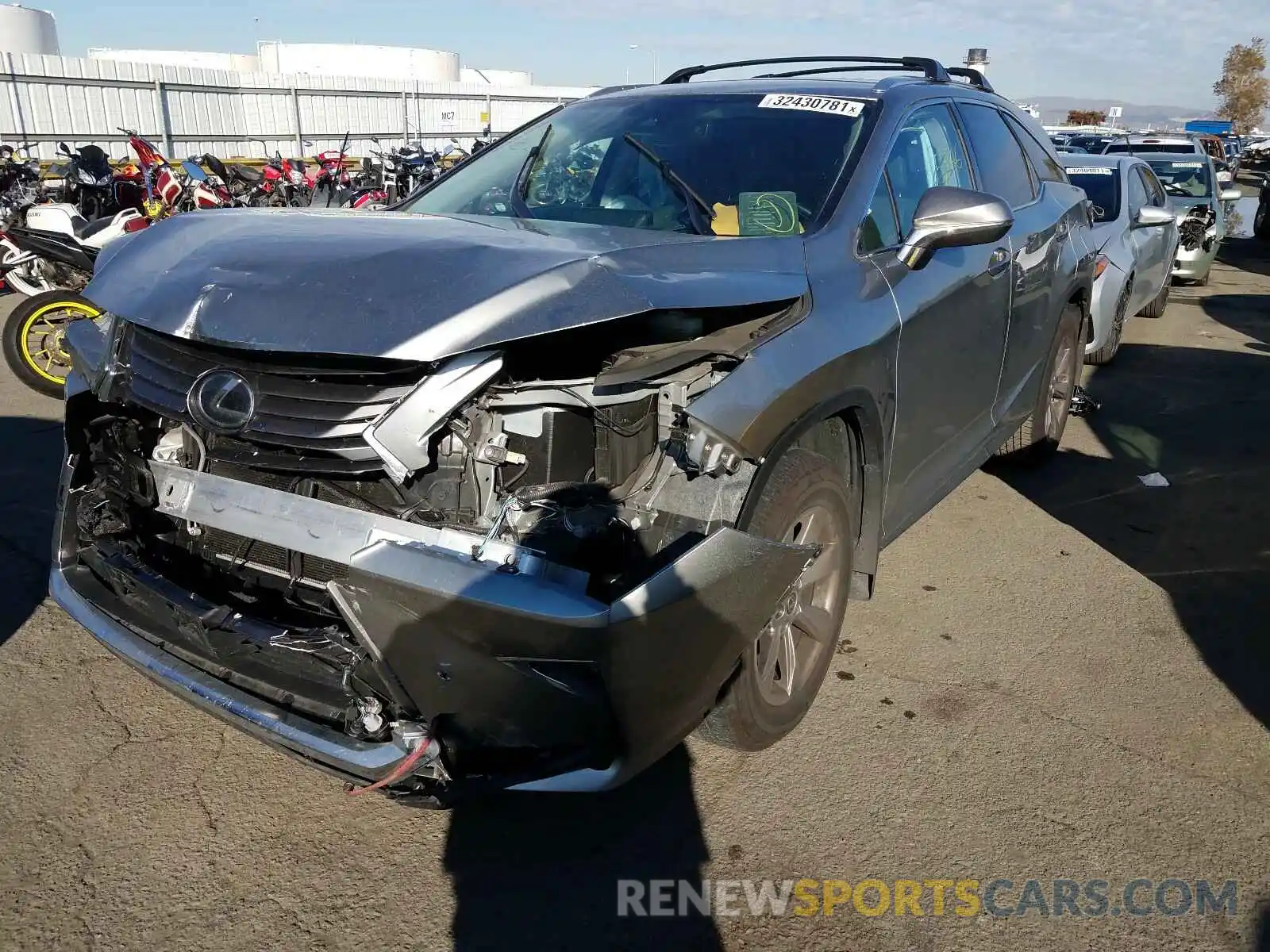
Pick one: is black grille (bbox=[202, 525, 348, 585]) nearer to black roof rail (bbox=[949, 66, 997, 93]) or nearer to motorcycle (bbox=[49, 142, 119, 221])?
black roof rail (bbox=[949, 66, 997, 93])

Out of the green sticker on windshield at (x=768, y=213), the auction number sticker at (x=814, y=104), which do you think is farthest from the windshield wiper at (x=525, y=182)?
the auction number sticker at (x=814, y=104)

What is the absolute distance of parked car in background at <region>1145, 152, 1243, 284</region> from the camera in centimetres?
1150

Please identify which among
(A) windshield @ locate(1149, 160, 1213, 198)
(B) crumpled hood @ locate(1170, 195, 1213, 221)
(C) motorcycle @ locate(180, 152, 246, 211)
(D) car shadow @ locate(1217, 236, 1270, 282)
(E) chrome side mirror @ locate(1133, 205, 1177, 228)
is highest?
(E) chrome side mirror @ locate(1133, 205, 1177, 228)

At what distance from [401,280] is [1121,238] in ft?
23.2

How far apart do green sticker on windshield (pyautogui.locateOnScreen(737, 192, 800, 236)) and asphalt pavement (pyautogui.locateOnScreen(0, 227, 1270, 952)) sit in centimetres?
154

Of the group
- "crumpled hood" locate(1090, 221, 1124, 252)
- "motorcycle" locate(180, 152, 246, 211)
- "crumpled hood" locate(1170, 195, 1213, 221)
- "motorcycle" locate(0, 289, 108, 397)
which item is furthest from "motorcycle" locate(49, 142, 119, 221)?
"crumpled hood" locate(1170, 195, 1213, 221)

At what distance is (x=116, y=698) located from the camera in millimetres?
3119

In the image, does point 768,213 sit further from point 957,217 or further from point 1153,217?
point 1153,217

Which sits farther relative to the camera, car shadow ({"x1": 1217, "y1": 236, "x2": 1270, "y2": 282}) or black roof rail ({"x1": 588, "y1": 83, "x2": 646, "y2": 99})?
car shadow ({"x1": 1217, "y1": 236, "x2": 1270, "y2": 282})

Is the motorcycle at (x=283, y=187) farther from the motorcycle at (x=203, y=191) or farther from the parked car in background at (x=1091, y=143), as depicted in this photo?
the parked car in background at (x=1091, y=143)

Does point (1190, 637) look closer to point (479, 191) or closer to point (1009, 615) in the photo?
point (1009, 615)

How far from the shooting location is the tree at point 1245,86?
6562 centimetres

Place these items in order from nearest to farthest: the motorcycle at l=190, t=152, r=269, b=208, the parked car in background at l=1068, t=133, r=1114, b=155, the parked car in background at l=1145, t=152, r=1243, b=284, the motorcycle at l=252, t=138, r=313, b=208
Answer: the parked car in background at l=1145, t=152, r=1243, b=284, the motorcycle at l=190, t=152, r=269, b=208, the motorcycle at l=252, t=138, r=313, b=208, the parked car in background at l=1068, t=133, r=1114, b=155

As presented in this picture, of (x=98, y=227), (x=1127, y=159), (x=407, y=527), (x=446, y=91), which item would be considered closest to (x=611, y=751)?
(x=407, y=527)
